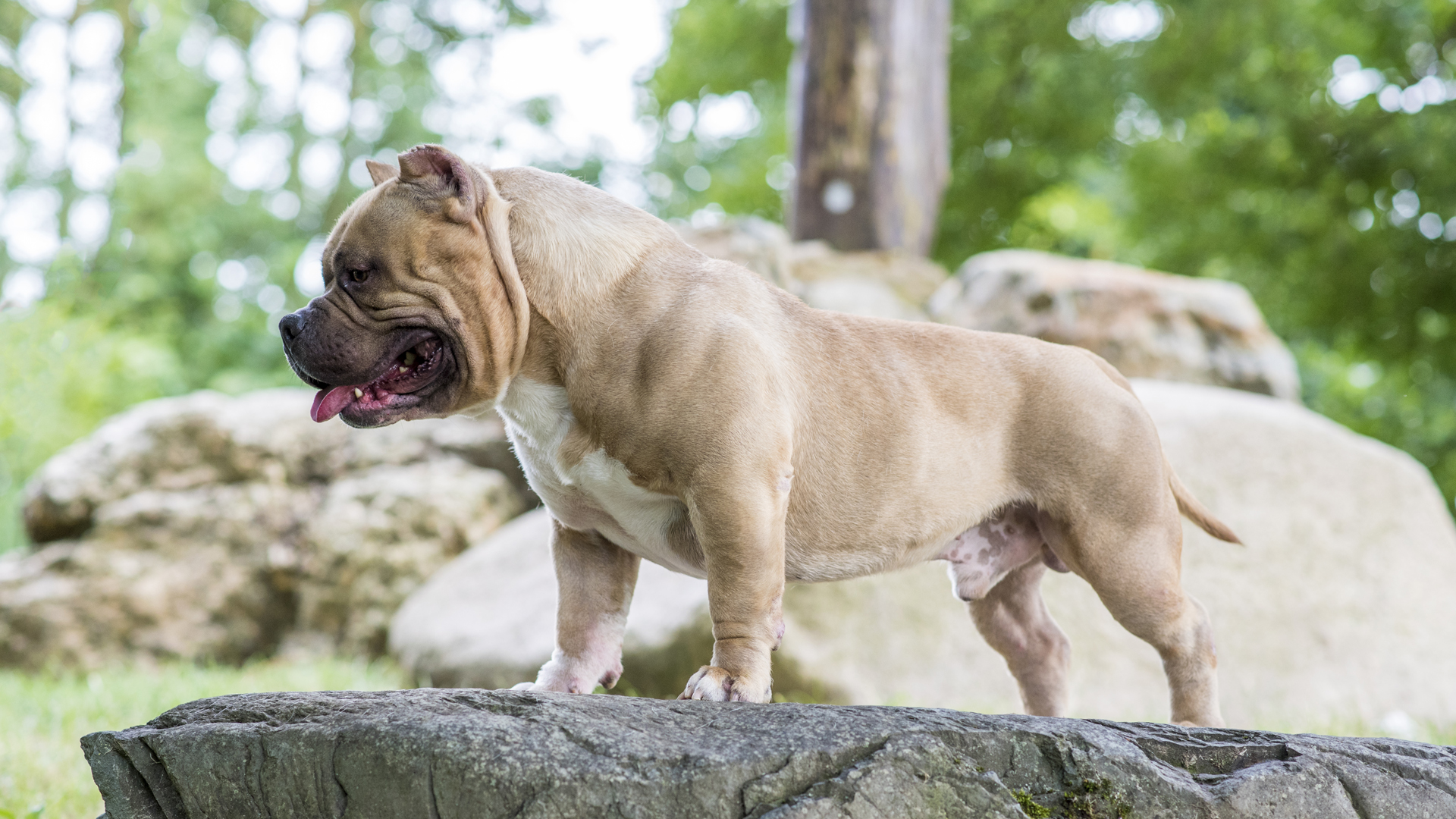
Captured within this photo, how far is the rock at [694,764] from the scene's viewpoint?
2.16 m

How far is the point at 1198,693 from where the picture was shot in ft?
10.9

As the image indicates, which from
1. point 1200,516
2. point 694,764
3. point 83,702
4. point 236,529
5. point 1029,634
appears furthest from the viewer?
point 236,529

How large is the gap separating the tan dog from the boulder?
218 centimetres

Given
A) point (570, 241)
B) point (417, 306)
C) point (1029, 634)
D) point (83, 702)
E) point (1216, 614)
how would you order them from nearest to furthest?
point (417, 306) < point (570, 241) < point (1029, 634) < point (83, 702) < point (1216, 614)

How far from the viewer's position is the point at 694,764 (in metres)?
2.19

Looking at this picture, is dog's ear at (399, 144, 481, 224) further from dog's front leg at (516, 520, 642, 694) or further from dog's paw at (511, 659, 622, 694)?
dog's paw at (511, 659, 622, 694)

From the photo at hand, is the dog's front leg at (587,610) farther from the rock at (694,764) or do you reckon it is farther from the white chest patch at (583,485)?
the rock at (694,764)

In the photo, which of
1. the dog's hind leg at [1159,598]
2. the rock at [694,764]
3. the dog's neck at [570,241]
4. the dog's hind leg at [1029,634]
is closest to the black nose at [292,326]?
the dog's neck at [570,241]

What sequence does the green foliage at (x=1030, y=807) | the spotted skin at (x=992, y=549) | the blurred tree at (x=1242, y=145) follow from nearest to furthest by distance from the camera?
the green foliage at (x=1030, y=807) → the spotted skin at (x=992, y=549) → the blurred tree at (x=1242, y=145)

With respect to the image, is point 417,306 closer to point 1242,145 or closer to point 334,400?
point 334,400

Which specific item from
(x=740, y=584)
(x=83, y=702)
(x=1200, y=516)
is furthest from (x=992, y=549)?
(x=83, y=702)

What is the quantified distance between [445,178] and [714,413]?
936 millimetres

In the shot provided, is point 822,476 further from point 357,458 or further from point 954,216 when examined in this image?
point 954,216

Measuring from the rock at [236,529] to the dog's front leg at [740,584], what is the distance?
531 centimetres
